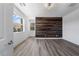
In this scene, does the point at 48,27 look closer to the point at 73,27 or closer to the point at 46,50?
the point at 73,27

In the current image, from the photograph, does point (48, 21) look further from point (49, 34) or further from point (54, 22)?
point (49, 34)

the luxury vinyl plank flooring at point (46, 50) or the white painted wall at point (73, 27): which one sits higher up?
the white painted wall at point (73, 27)

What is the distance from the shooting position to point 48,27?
12562 millimetres

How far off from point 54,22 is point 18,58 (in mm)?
11756

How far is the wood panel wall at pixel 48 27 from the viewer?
40.8ft

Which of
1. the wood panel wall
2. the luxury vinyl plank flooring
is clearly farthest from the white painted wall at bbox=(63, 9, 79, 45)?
the wood panel wall

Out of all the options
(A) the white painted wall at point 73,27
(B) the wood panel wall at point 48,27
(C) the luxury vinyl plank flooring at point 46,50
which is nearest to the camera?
(C) the luxury vinyl plank flooring at point 46,50

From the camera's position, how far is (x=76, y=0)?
0.89 metres

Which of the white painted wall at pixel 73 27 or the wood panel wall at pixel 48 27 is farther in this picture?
the wood panel wall at pixel 48 27

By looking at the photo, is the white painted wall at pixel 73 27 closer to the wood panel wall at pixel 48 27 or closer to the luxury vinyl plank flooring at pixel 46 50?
the luxury vinyl plank flooring at pixel 46 50

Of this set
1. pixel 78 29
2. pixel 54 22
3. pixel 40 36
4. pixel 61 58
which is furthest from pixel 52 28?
pixel 61 58

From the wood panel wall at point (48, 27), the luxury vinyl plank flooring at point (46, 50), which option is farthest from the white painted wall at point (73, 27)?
the wood panel wall at point (48, 27)

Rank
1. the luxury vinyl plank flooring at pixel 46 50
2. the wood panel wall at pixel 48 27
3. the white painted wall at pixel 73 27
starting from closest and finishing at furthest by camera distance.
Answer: the luxury vinyl plank flooring at pixel 46 50 → the white painted wall at pixel 73 27 → the wood panel wall at pixel 48 27

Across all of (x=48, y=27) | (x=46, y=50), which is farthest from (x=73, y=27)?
(x=48, y=27)
